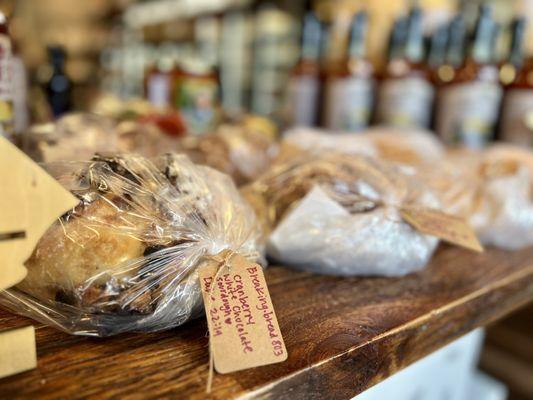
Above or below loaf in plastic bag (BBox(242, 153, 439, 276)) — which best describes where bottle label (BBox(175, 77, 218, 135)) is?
above

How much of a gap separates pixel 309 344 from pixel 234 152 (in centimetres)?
45

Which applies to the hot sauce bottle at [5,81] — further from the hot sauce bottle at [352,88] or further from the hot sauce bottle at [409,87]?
the hot sauce bottle at [409,87]

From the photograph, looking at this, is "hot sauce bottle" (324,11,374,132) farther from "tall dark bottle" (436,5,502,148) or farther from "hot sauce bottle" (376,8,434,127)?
"tall dark bottle" (436,5,502,148)

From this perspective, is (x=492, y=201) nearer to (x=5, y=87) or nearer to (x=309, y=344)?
(x=309, y=344)

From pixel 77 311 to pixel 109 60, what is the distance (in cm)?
251

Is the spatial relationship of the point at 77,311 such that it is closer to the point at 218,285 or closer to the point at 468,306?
the point at 218,285

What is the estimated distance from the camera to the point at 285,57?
6.29 feet

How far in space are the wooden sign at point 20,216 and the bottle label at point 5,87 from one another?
1.04 feet

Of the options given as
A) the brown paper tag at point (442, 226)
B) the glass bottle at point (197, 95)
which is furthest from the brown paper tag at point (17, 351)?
the glass bottle at point (197, 95)

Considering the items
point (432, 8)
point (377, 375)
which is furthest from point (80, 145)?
point (432, 8)

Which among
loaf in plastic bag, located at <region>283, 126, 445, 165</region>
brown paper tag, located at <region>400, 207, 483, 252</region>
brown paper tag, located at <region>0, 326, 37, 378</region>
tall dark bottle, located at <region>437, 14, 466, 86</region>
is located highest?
tall dark bottle, located at <region>437, 14, 466, 86</region>

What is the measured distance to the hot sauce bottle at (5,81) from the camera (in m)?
0.57

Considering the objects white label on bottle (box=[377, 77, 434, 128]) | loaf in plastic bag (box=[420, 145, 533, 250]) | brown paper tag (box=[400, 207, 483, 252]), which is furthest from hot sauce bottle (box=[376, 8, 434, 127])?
brown paper tag (box=[400, 207, 483, 252])

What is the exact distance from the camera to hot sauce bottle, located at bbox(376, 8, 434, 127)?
47.9 inches
